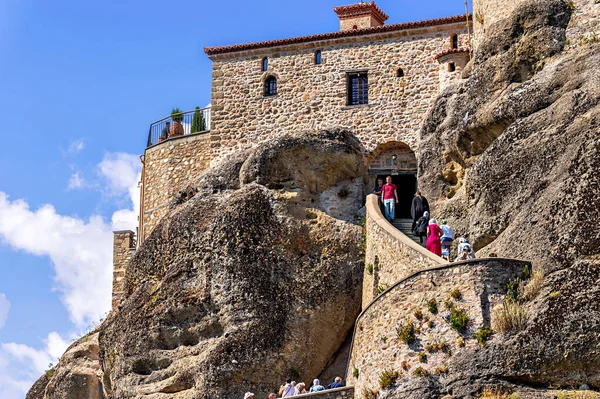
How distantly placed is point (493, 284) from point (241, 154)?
1514 cm

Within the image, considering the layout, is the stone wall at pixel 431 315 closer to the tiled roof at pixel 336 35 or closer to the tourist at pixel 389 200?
the tourist at pixel 389 200

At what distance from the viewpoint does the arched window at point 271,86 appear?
124 feet

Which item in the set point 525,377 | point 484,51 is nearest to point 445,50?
Answer: point 484,51

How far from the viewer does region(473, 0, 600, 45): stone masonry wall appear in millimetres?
28469

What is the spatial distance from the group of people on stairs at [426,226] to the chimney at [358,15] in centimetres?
1233

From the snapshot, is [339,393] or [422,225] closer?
[339,393]

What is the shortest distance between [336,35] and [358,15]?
8.48 m

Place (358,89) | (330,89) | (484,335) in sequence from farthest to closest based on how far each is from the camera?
(330,89) < (358,89) < (484,335)

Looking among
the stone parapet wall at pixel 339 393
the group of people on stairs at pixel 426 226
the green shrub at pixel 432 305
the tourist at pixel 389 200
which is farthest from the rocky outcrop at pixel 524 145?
the stone parapet wall at pixel 339 393

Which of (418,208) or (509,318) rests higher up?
(418,208)

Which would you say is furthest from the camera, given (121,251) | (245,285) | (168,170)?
(121,251)

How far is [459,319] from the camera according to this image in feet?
71.6

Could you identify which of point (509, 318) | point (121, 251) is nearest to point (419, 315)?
point (509, 318)

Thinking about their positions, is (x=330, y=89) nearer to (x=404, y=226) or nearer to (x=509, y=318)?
(x=404, y=226)
